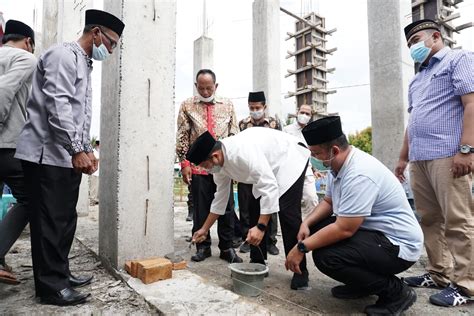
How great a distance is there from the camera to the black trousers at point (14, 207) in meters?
2.49

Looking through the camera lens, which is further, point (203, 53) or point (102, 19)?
point (203, 53)

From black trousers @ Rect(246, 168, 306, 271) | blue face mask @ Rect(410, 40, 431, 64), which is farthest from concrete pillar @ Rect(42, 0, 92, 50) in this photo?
blue face mask @ Rect(410, 40, 431, 64)

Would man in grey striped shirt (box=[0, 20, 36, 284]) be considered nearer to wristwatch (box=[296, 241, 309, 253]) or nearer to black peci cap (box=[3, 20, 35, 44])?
black peci cap (box=[3, 20, 35, 44])

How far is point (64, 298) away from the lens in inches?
84.9

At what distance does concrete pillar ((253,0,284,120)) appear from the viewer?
7.82 m

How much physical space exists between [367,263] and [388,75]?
3.57 meters

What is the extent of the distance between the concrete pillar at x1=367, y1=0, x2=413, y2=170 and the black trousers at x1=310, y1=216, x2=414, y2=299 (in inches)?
112

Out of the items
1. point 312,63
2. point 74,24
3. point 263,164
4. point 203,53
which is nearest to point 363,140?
point 312,63

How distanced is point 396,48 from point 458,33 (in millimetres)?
4095

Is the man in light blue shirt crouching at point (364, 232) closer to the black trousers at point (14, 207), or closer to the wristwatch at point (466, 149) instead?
the wristwatch at point (466, 149)

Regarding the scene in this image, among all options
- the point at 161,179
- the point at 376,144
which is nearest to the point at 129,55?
the point at 161,179

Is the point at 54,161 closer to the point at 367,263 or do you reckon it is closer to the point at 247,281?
the point at 247,281

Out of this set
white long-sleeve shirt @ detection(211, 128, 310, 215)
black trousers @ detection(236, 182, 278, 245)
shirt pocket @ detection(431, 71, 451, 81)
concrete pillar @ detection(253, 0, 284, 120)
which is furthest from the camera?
concrete pillar @ detection(253, 0, 284, 120)

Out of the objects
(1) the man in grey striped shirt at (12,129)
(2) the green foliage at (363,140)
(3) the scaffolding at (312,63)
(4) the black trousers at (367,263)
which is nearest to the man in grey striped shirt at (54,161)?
(1) the man in grey striped shirt at (12,129)
